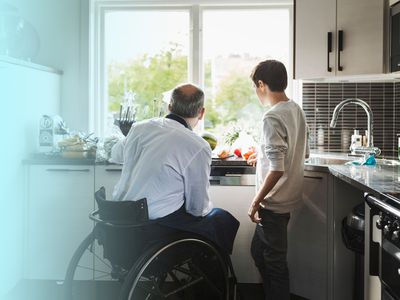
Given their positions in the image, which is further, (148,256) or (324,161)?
(324,161)

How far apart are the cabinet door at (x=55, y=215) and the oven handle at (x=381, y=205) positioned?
5.75 ft

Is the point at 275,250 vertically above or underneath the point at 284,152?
underneath

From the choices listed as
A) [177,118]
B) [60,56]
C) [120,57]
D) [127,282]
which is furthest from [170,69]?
[127,282]

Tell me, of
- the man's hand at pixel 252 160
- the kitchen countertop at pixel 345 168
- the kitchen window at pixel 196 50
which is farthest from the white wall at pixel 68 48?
the man's hand at pixel 252 160

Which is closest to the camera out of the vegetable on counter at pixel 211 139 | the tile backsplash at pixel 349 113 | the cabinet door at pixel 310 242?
the cabinet door at pixel 310 242

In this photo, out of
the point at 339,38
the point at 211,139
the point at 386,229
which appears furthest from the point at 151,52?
the point at 386,229

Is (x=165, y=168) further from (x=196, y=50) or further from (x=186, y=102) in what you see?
(x=196, y=50)

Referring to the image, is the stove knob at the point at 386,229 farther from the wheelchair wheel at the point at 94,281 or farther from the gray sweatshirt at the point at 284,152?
the wheelchair wheel at the point at 94,281

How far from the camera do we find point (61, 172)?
9.83ft

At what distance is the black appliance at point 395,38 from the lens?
2.76 metres

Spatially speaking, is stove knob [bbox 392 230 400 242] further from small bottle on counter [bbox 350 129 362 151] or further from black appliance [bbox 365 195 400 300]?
small bottle on counter [bbox 350 129 362 151]

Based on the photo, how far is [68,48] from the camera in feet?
11.5

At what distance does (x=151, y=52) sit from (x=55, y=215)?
4.30 ft

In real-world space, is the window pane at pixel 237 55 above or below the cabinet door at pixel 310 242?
above
